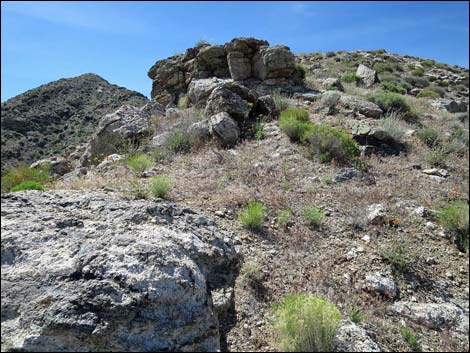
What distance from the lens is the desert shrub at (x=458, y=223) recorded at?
474 cm

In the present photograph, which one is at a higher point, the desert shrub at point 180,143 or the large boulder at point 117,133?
the large boulder at point 117,133

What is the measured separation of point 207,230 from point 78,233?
1522 millimetres

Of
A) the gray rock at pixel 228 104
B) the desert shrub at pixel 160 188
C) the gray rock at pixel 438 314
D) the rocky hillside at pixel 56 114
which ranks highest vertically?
the rocky hillside at pixel 56 114

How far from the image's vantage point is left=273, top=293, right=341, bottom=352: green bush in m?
3.01

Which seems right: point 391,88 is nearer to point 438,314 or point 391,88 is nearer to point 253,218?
point 253,218

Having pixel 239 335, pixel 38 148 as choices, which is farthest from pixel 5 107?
pixel 239 335

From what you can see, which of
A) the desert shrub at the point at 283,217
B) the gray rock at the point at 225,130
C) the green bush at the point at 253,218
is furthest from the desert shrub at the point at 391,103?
the green bush at the point at 253,218

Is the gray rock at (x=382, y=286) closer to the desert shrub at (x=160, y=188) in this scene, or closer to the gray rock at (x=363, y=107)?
the desert shrub at (x=160, y=188)

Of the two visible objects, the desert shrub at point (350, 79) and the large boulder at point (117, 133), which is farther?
the desert shrub at point (350, 79)

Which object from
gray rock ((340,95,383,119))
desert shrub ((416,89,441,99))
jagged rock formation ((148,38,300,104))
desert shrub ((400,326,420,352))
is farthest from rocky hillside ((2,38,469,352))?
desert shrub ((416,89,441,99))

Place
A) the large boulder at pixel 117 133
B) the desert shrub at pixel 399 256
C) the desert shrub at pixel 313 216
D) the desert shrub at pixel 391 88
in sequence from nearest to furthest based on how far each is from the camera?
the desert shrub at pixel 399 256 → the desert shrub at pixel 313 216 → the large boulder at pixel 117 133 → the desert shrub at pixel 391 88

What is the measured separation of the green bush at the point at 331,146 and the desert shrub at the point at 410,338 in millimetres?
4218

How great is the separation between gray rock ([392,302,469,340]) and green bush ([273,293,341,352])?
101 cm

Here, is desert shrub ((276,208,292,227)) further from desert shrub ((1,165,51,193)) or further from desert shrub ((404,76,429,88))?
desert shrub ((404,76,429,88))
